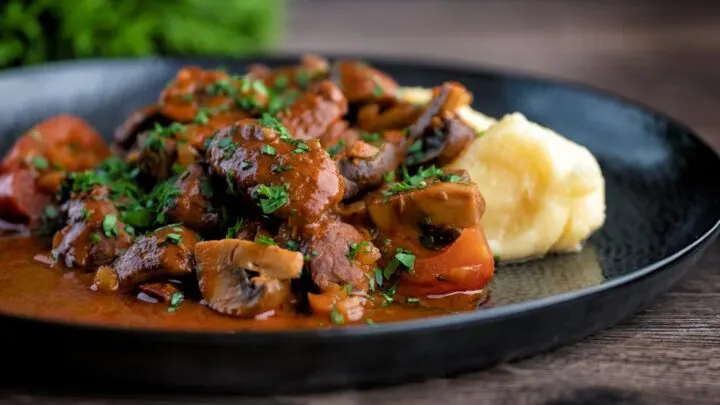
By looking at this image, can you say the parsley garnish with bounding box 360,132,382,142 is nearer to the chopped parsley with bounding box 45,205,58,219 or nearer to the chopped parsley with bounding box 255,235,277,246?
the chopped parsley with bounding box 255,235,277,246

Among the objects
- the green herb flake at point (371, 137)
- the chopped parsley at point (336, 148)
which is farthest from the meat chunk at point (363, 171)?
the green herb flake at point (371, 137)

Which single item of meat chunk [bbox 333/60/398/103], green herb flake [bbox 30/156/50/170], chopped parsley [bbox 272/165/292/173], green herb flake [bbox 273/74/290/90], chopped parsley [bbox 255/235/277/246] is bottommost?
green herb flake [bbox 30/156/50/170]

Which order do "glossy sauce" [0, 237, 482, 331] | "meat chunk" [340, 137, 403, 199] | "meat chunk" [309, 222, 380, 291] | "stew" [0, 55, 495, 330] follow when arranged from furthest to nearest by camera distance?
"meat chunk" [340, 137, 403, 199] < "meat chunk" [309, 222, 380, 291] < "stew" [0, 55, 495, 330] < "glossy sauce" [0, 237, 482, 331]

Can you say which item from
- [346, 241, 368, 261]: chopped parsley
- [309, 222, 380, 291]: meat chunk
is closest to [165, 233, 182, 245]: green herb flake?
[309, 222, 380, 291]: meat chunk

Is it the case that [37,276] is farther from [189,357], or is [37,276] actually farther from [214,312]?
[189,357]

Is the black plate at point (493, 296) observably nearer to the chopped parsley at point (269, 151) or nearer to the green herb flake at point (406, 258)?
the green herb flake at point (406, 258)

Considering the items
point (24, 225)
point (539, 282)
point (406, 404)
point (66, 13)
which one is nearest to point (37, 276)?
point (24, 225)

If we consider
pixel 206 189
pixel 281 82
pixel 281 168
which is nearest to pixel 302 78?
pixel 281 82

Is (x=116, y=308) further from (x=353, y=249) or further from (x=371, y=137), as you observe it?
(x=371, y=137)
